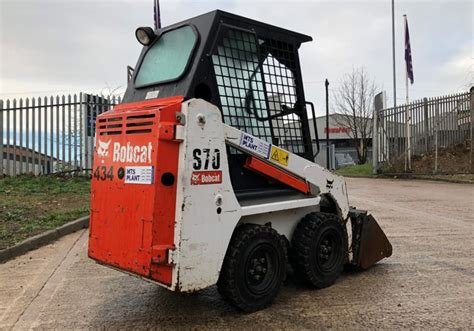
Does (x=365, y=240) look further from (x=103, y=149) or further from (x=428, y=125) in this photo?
(x=428, y=125)

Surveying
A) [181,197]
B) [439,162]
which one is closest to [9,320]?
[181,197]

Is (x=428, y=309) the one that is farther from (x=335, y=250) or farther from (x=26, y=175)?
(x=26, y=175)

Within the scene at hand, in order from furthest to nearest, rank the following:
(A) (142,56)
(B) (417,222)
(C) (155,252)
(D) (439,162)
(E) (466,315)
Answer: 1. (D) (439,162)
2. (B) (417,222)
3. (A) (142,56)
4. (E) (466,315)
5. (C) (155,252)

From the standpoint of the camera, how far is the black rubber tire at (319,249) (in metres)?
4.37

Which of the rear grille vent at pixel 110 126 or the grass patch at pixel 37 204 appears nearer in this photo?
the rear grille vent at pixel 110 126

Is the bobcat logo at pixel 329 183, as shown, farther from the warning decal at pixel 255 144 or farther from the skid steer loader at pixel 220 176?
the warning decal at pixel 255 144

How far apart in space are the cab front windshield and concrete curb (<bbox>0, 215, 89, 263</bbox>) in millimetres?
3106

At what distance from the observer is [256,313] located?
3859mm

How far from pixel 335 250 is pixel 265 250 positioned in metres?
1.08

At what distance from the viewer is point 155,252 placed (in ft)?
11.0

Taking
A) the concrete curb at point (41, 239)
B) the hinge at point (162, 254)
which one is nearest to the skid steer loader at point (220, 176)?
the hinge at point (162, 254)

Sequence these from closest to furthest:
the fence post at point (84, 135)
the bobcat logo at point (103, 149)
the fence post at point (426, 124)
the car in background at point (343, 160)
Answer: the bobcat logo at point (103, 149) < the fence post at point (84, 135) < the fence post at point (426, 124) < the car in background at point (343, 160)

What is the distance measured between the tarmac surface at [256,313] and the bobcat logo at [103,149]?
1.41 metres

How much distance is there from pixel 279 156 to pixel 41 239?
13.7 feet
